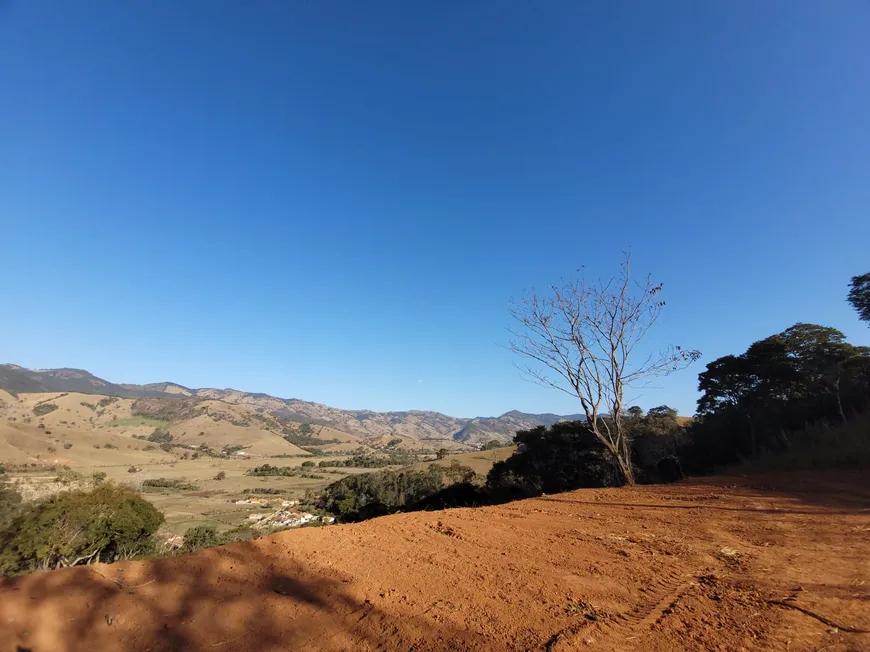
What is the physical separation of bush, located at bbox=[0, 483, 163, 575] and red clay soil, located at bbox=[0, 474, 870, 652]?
56.3 feet

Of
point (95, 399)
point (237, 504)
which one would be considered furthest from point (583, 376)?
point (95, 399)

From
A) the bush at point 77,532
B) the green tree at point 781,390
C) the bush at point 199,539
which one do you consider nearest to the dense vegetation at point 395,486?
the bush at point 199,539

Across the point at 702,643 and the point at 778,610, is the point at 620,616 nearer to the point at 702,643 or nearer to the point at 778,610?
the point at 702,643

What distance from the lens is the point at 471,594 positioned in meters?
4.41

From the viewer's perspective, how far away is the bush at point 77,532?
17.7 meters

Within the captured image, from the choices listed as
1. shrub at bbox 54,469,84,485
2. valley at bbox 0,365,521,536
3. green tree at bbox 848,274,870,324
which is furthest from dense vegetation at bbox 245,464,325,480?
green tree at bbox 848,274,870,324

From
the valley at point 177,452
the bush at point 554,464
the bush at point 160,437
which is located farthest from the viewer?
the bush at point 160,437

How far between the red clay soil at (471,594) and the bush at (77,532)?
1716cm

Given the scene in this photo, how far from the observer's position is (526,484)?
30.1 metres

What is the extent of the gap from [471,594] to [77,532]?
2224cm

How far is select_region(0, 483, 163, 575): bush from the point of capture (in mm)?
17672

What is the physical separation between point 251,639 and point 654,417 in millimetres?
40190

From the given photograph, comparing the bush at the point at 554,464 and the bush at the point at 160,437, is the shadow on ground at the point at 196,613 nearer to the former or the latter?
the bush at the point at 554,464

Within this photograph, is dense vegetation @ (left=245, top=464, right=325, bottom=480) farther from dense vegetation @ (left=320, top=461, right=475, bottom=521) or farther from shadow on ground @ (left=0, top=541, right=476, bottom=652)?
shadow on ground @ (left=0, top=541, right=476, bottom=652)
